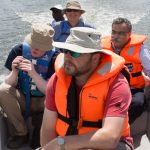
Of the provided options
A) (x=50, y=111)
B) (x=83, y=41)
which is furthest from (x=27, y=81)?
(x=83, y=41)

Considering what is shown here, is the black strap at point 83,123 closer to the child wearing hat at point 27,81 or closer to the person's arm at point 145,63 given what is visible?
the child wearing hat at point 27,81

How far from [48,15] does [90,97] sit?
7.36 meters

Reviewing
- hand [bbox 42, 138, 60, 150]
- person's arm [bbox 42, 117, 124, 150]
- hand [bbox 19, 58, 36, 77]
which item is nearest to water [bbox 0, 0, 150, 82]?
hand [bbox 19, 58, 36, 77]

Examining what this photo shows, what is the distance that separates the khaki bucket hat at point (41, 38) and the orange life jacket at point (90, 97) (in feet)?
1.56

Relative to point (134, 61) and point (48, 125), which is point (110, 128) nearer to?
point (48, 125)

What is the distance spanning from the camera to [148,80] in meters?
3.22

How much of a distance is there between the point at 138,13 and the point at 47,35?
740 centimetres

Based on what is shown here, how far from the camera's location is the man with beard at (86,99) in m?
2.01

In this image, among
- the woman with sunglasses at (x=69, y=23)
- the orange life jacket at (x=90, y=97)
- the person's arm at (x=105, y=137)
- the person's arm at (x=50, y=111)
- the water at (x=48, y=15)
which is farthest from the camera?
the water at (x=48, y=15)

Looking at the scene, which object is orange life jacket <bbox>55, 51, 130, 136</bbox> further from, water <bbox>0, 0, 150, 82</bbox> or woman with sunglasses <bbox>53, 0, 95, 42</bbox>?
water <bbox>0, 0, 150, 82</bbox>

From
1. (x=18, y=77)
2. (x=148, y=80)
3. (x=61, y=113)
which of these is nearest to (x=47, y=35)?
(x=18, y=77)

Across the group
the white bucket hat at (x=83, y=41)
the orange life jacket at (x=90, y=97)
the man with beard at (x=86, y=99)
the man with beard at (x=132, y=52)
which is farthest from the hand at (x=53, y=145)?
the man with beard at (x=132, y=52)

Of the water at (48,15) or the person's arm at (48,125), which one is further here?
the water at (48,15)

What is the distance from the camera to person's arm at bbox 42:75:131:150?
199 centimetres
